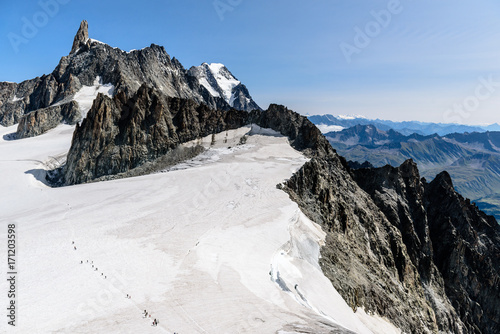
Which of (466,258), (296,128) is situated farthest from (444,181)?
(296,128)

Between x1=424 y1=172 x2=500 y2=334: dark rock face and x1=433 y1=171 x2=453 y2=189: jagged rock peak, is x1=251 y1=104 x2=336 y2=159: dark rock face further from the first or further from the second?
x1=433 y1=171 x2=453 y2=189: jagged rock peak

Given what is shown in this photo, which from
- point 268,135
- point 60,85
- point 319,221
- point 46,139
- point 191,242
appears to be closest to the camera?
point 191,242

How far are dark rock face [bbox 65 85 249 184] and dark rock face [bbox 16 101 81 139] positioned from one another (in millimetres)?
58844

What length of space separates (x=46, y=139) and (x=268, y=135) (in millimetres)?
84313

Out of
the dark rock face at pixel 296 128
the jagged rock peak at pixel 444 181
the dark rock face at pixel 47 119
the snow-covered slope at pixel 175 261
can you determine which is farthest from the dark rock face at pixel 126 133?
the jagged rock peak at pixel 444 181

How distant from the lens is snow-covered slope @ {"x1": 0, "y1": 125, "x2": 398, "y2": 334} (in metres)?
13.4

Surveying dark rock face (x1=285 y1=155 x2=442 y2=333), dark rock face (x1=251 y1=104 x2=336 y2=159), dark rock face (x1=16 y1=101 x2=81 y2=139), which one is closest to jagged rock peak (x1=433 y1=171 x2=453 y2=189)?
dark rock face (x1=251 y1=104 x2=336 y2=159)

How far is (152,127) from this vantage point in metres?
62.7

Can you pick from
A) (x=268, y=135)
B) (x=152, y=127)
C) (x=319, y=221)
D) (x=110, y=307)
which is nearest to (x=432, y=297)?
(x=319, y=221)

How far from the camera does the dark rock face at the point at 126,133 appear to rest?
58.1 metres

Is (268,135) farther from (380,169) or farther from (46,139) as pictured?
(46,139)

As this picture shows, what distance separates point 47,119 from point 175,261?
121 m

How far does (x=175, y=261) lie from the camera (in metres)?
18.8

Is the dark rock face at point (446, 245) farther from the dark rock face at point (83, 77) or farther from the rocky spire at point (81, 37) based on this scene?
the rocky spire at point (81, 37)
